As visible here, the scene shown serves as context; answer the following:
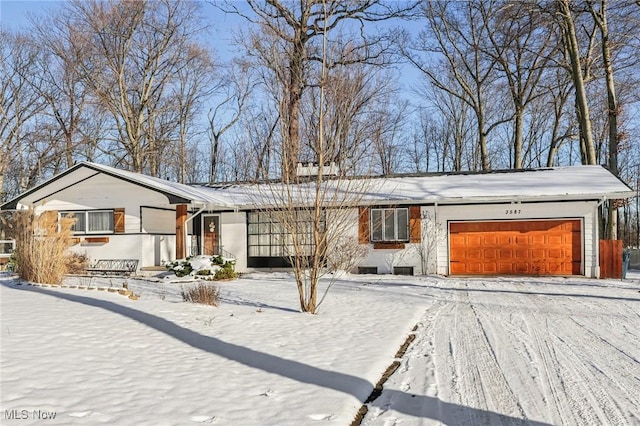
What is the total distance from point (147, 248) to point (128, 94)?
574 inches

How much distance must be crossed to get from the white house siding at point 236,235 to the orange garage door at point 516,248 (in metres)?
7.40

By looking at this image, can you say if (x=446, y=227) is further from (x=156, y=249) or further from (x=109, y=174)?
(x=109, y=174)

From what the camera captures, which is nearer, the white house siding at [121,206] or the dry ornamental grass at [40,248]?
the dry ornamental grass at [40,248]

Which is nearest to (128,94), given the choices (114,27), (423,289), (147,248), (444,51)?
(114,27)

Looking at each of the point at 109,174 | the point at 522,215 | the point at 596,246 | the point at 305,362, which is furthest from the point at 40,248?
the point at 596,246

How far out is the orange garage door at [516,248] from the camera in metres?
15.9

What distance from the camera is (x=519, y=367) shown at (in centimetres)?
554

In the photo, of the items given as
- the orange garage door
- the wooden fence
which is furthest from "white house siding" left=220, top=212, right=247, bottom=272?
the wooden fence

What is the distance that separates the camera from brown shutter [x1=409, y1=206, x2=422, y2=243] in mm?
16797

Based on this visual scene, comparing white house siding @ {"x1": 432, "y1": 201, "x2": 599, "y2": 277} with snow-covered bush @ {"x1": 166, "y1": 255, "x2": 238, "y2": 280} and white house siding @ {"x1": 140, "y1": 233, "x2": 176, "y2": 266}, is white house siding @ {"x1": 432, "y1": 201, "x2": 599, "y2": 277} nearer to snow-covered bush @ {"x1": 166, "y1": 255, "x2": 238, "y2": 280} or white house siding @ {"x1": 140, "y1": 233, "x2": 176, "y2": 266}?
snow-covered bush @ {"x1": 166, "y1": 255, "x2": 238, "y2": 280}

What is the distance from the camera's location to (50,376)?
14.9 feet

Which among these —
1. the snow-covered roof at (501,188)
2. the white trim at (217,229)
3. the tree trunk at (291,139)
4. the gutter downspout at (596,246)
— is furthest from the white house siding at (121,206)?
the gutter downspout at (596,246)

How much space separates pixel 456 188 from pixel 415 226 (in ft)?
6.71

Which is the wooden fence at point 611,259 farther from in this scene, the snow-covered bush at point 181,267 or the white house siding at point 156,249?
the white house siding at point 156,249
